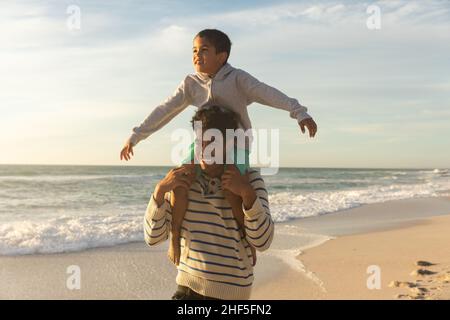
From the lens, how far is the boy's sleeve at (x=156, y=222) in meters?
2.20

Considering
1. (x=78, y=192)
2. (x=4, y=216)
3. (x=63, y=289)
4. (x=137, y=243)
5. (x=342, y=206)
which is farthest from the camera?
(x=78, y=192)

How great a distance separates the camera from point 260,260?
7.70 m

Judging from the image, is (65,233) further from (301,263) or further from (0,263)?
(301,263)

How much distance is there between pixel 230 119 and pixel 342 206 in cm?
1481

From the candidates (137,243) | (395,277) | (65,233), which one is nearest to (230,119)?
(395,277)

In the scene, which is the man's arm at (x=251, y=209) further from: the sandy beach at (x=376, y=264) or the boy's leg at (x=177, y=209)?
the sandy beach at (x=376, y=264)

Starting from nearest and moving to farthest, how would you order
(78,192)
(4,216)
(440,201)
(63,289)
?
1. (63,289)
2. (4,216)
3. (440,201)
4. (78,192)

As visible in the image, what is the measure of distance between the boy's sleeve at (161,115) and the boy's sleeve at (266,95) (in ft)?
1.14

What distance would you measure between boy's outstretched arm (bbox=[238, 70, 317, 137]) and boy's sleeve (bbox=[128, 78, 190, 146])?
35 cm

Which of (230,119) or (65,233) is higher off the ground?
(230,119)

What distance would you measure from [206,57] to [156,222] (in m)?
0.85

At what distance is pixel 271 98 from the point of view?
2.42m

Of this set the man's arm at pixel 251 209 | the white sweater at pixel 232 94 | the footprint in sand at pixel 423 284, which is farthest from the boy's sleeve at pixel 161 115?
the footprint in sand at pixel 423 284

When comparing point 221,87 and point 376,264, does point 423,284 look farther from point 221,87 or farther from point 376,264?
point 221,87
